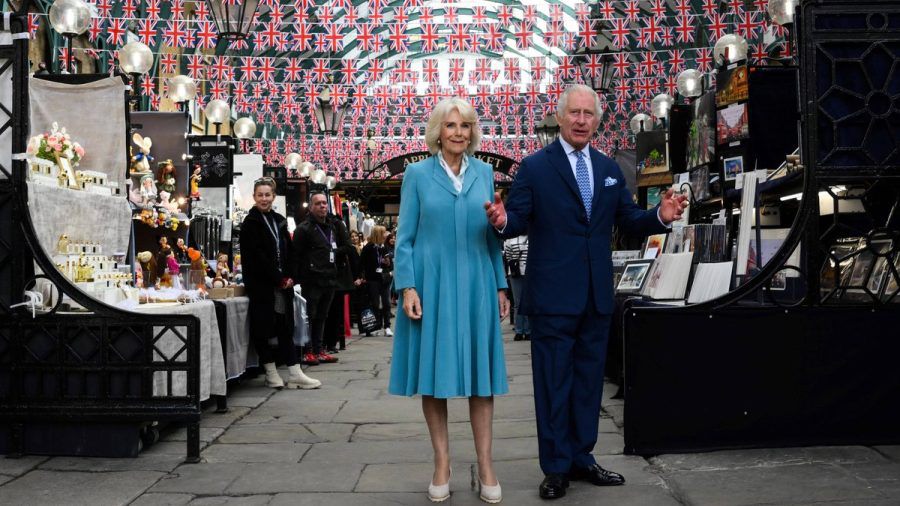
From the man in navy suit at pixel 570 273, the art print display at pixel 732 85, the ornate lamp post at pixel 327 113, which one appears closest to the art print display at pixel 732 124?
the art print display at pixel 732 85

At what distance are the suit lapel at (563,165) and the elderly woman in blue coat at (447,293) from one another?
15.5 inches

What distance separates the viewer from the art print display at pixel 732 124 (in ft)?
22.6

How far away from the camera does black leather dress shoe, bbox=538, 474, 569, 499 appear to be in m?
4.00

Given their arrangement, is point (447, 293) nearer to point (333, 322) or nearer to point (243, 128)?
point (333, 322)

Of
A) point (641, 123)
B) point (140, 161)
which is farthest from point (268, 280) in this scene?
point (641, 123)

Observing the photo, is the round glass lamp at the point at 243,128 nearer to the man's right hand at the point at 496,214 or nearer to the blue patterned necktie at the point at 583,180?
the blue patterned necktie at the point at 583,180

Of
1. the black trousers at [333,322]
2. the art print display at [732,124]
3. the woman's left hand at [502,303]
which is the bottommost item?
the black trousers at [333,322]

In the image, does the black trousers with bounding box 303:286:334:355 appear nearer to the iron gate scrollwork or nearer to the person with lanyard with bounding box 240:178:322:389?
the person with lanyard with bounding box 240:178:322:389

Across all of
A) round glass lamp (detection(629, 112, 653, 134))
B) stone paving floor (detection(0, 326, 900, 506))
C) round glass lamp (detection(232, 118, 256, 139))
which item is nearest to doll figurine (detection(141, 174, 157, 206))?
stone paving floor (detection(0, 326, 900, 506))

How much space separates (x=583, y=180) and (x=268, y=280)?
13.3ft

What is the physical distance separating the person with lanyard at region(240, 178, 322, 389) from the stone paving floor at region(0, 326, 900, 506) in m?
1.56

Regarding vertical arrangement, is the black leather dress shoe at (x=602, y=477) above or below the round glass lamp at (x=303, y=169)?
below

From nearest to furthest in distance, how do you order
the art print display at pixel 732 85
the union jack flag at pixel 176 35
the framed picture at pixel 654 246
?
the art print display at pixel 732 85
the framed picture at pixel 654 246
the union jack flag at pixel 176 35

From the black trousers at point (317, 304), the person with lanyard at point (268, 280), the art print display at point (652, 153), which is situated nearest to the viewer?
the person with lanyard at point (268, 280)
